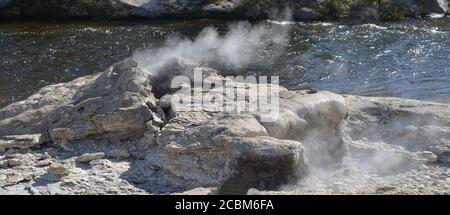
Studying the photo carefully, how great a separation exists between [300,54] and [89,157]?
9.66m

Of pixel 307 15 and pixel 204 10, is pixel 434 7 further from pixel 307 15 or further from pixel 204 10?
pixel 204 10

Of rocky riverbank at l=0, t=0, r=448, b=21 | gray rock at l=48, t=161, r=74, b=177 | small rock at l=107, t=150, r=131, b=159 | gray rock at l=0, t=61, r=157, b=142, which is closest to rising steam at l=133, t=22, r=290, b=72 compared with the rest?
rocky riverbank at l=0, t=0, r=448, b=21

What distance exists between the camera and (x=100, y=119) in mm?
8523

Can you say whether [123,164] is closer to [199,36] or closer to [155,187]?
[155,187]

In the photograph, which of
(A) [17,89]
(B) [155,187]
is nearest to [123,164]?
(B) [155,187]

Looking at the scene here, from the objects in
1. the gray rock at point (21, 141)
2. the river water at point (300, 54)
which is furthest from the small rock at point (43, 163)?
the river water at point (300, 54)

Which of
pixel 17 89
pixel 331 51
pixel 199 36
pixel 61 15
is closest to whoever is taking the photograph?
pixel 17 89

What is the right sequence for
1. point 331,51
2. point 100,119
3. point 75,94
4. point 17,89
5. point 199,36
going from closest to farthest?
point 100,119, point 75,94, point 17,89, point 331,51, point 199,36

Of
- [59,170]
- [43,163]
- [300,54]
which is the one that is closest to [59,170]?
[59,170]

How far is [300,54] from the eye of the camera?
54.4 ft

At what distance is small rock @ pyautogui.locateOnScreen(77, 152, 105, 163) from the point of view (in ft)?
26.2

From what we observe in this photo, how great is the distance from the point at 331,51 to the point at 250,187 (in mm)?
10435

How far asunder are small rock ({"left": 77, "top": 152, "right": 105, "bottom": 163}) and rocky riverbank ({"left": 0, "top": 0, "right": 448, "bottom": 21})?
43.7ft

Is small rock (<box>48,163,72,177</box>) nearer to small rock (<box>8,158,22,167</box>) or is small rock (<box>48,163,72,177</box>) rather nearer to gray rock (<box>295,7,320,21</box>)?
small rock (<box>8,158,22,167</box>)
